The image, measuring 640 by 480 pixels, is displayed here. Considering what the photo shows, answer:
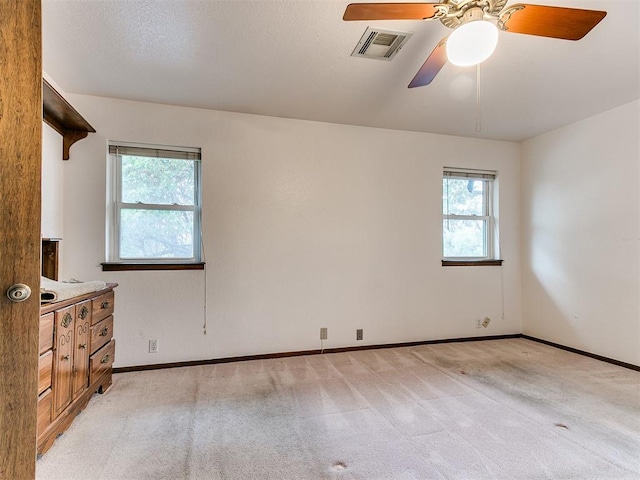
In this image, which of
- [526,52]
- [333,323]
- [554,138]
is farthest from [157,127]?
[554,138]

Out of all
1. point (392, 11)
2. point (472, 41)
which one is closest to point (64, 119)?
point (392, 11)

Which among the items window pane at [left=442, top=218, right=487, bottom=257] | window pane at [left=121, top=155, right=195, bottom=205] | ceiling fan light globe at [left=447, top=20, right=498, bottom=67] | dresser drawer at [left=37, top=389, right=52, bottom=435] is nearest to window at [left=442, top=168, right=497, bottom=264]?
window pane at [left=442, top=218, right=487, bottom=257]

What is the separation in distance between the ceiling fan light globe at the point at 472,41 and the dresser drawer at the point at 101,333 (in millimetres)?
2705

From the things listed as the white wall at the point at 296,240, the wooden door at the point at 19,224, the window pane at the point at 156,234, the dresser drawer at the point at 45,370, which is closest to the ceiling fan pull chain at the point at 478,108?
the white wall at the point at 296,240

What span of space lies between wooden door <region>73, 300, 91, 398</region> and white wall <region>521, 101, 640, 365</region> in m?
4.47

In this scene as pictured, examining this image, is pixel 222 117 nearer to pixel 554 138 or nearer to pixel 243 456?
pixel 243 456

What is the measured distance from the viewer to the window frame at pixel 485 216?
3986mm

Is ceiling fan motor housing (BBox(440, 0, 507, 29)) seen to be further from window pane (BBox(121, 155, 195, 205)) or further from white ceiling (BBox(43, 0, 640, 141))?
window pane (BBox(121, 155, 195, 205))

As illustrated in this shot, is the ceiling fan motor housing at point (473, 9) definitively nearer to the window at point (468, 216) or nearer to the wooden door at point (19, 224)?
the wooden door at point (19, 224)

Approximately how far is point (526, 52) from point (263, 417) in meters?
2.99

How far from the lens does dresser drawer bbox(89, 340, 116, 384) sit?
7.34ft

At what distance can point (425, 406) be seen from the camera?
2.27 meters

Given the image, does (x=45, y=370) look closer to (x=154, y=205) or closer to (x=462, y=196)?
(x=154, y=205)

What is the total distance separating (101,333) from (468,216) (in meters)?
3.95
